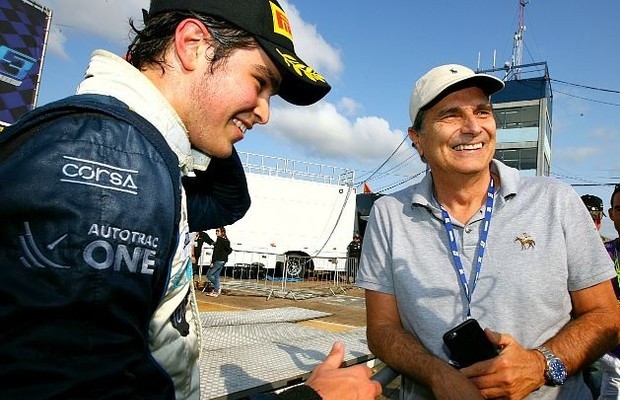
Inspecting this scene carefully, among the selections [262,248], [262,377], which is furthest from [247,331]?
[262,248]

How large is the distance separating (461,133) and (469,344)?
3.98 ft

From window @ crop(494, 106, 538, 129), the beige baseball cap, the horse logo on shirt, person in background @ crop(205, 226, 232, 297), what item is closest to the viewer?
the horse logo on shirt

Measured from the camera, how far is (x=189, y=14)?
144 centimetres

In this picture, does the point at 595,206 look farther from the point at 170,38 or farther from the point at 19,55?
the point at 19,55

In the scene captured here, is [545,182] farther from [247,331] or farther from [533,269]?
[247,331]

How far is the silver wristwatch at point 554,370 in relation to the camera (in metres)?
1.89

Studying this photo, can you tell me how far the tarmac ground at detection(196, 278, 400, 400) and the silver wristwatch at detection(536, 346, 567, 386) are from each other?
6.05 m

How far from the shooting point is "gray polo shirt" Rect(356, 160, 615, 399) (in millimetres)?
2043

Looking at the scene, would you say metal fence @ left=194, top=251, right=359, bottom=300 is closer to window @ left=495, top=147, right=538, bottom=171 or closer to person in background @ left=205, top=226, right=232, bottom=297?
person in background @ left=205, top=226, right=232, bottom=297

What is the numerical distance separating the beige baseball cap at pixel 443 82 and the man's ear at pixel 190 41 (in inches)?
57.5

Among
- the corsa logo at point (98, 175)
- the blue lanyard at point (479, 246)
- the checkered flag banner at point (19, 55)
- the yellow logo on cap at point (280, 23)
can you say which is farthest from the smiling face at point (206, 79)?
the checkered flag banner at point (19, 55)

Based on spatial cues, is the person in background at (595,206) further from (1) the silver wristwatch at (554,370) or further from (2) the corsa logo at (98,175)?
(2) the corsa logo at (98,175)

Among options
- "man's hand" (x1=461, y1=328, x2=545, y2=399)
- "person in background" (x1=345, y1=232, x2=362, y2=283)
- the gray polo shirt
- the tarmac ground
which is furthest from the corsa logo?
"person in background" (x1=345, y1=232, x2=362, y2=283)

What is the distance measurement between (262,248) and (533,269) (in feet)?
55.2
